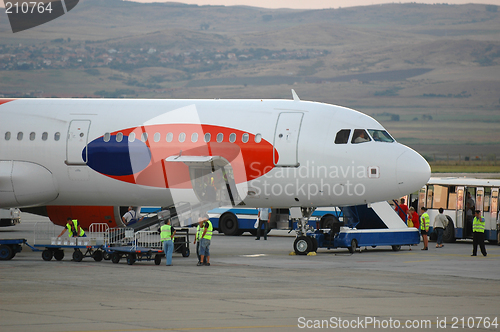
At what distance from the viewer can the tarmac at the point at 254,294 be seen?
13.7 meters

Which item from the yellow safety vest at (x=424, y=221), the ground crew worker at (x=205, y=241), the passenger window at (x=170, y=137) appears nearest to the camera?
the ground crew worker at (x=205, y=241)

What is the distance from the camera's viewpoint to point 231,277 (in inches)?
825

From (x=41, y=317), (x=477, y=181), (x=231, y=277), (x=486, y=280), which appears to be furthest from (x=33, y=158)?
(x=477, y=181)

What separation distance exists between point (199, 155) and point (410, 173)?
704 centimetres

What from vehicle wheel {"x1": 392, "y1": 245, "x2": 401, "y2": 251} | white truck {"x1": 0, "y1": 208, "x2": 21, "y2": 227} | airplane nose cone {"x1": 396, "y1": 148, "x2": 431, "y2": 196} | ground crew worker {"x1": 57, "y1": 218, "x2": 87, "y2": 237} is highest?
airplane nose cone {"x1": 396, "y1": 148, "x2": 431, "y2": 196}

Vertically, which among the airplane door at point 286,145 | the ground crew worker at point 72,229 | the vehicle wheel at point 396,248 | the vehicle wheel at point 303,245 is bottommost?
the vehicle wheel at point 396,248

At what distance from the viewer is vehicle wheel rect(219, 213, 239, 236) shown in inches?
1582

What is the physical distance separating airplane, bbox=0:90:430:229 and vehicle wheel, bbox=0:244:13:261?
1.74m

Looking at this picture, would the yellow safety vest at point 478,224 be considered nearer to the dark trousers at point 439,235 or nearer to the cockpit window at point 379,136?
the dark trousers at point 439,235

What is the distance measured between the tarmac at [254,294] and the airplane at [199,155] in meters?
2.35

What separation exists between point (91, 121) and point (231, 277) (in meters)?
9.15

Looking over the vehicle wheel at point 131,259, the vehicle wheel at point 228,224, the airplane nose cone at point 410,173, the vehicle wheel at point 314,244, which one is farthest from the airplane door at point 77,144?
the vehicle wheel at point 228,224

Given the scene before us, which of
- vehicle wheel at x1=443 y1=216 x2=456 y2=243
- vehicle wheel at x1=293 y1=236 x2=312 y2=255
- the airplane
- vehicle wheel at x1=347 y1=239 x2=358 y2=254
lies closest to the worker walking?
vehicle wheel at x1=347 y1=239 x2=358 y2=254

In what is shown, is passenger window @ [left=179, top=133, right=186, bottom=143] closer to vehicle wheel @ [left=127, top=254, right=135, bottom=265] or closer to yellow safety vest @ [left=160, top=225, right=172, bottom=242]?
yellow safety vest @ [left=160, top=225, right=172, bottom=242]
